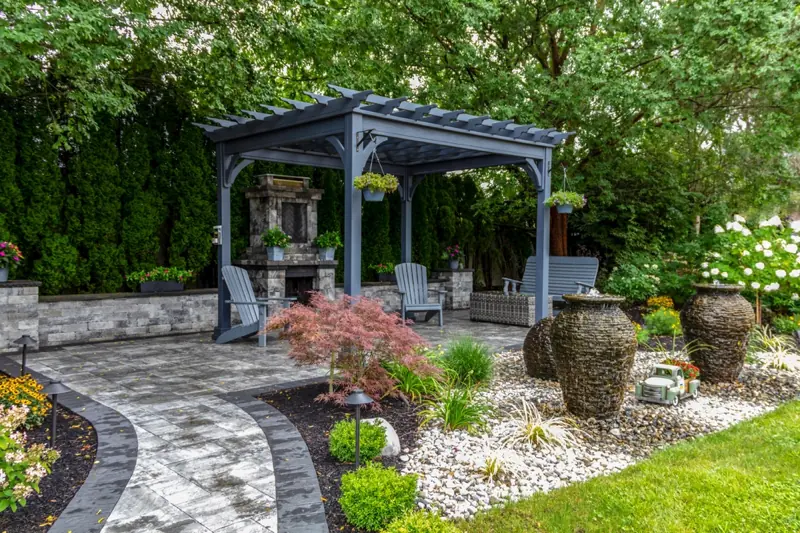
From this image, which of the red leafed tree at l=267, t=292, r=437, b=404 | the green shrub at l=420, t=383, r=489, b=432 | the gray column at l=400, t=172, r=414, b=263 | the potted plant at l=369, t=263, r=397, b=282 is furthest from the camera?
the potted plant at l=369, t=263, r=397, b=282

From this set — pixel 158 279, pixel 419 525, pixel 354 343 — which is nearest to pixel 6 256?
pixel 158 279

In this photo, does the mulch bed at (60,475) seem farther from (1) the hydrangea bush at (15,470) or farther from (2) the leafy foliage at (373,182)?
(2) the leafy foliage at (373,182)

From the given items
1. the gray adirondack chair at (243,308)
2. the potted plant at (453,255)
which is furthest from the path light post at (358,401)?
the potted plant at (453,255)

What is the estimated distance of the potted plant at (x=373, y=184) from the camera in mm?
5180

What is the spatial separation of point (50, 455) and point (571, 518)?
7.27ft

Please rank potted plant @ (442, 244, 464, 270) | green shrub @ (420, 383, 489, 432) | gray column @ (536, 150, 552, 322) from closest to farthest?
green shrub @ (420, 383, 489, 432) → gray column @ (536, 150, 552, 322) → potted plant @ (442, 244, 464, 270)

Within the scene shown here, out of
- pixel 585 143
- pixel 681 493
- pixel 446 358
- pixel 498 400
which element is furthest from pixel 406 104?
pixel 585 143

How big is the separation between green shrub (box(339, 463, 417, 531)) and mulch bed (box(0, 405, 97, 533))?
118 cm

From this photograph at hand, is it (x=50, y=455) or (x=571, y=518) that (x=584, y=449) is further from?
(x=50, y=455)

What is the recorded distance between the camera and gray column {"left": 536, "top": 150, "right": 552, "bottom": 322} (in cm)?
720

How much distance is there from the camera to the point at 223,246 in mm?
6996

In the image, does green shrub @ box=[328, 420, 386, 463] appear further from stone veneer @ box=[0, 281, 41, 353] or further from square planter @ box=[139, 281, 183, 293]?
square planter @ box=[139, 281, 183, 293]

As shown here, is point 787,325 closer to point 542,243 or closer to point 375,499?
point 542,243

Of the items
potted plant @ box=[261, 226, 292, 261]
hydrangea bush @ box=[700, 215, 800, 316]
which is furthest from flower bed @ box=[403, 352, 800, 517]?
potted plant @ box=[261, 226, 292, 261]
